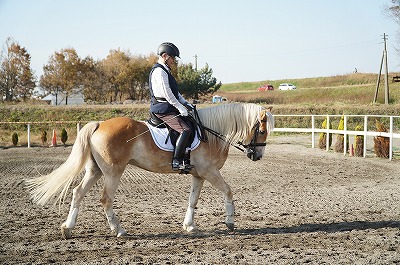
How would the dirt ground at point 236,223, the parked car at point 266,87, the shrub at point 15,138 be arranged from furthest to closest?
1. the parked car at point 266,87
2. the shrub at point 15,138
3. the dirt ground at point 236,223

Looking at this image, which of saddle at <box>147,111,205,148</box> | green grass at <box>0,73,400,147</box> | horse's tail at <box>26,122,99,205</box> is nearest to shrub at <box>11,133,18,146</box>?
green grass at <box>0,73,400,147</box>

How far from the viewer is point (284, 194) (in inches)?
388

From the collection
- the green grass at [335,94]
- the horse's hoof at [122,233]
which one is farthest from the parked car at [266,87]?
the horse's hoof at [122,233]

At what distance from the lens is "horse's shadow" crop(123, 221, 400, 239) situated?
21.3 ft

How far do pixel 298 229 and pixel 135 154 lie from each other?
2.49 m

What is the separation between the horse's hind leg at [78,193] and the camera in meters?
6.27

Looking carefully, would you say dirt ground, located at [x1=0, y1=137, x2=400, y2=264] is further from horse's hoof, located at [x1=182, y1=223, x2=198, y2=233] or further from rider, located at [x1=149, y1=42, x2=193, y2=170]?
rider, located at [x1=149, y1=42, x2=193, y2=170]

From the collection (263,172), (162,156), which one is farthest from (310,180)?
(162,156)

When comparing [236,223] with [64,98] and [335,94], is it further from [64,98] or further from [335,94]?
[335,94]

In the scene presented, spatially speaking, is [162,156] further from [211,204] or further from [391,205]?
[391,205]

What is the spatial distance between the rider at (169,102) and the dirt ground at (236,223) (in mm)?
1155

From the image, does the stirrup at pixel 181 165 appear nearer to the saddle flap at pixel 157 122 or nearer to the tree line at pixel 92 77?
the saddle flap at pixel 157 122

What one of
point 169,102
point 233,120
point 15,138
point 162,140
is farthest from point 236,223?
point 15,138

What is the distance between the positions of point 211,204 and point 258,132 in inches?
93.5
